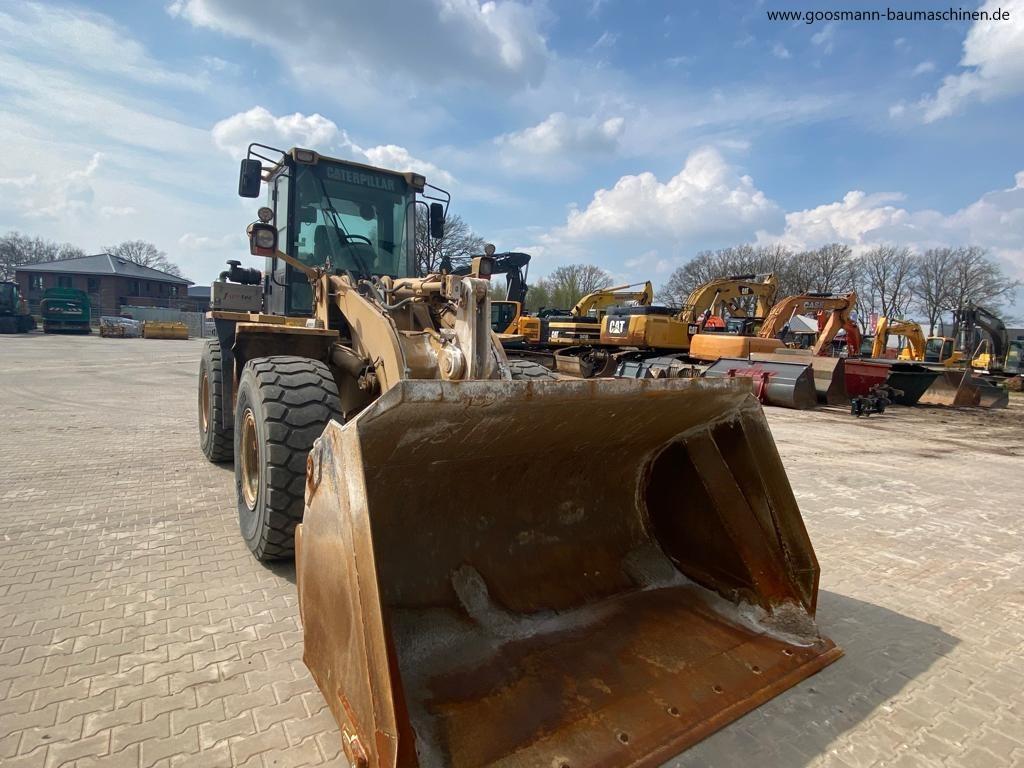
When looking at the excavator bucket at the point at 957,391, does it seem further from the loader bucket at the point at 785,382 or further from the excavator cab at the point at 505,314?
the excavator cab at the point at 505,314

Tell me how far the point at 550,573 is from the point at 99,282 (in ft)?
225

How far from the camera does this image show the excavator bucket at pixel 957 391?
44.9 ft

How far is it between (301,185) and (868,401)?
1136 cm

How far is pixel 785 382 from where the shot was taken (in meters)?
11.9

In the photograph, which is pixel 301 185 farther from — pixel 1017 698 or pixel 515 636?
pixel 1017 698

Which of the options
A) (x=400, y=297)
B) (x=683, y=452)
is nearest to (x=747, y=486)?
(x=683, y=452)

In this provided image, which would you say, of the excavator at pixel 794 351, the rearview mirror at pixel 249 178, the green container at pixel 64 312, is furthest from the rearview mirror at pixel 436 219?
the green container at pixel 64 312

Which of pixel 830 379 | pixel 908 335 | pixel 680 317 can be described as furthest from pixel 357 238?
pixel 908 335

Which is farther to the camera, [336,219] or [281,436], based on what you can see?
[336,219]

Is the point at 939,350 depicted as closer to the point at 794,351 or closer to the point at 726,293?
the point at 726,293

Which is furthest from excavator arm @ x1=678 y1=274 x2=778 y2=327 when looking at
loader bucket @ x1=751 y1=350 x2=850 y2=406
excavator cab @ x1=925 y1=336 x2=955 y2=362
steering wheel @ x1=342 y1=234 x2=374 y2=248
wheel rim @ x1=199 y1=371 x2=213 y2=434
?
wheel rim @ x1=199 y1=371 x2=213 y2=434

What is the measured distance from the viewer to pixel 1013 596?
3406 millimetres

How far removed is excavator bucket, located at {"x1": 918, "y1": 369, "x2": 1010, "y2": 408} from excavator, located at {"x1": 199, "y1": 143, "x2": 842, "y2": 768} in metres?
14.1

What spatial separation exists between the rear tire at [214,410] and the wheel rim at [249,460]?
170 centimetres
